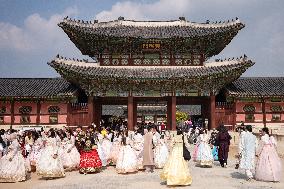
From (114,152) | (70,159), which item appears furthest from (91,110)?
(70,159)

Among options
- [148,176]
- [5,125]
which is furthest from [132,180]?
[5,125]

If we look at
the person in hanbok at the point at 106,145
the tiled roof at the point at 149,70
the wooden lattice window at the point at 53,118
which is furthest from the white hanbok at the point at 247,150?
the wooden lattice window at the point at 53,118

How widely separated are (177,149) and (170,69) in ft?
66.2

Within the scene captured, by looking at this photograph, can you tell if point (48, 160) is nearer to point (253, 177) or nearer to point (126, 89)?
point (253, 177)

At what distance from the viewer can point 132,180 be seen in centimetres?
1259

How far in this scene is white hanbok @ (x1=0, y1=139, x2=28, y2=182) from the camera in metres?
12.7

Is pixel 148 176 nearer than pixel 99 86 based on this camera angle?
Yes

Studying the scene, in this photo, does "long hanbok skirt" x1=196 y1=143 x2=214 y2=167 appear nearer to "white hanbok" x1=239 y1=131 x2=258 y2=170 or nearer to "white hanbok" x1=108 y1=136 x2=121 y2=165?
"white hanbok" x1=239 y1=131 x2=258 y2=170

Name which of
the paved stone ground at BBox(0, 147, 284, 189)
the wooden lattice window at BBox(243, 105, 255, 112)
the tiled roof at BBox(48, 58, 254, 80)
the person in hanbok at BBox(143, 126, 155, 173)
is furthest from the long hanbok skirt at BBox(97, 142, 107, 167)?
the wooden lattice window at BBox(243, 105, 255, 112)

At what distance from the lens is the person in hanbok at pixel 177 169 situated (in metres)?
11.4

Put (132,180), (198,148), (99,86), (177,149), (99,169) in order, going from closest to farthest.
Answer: (177,149) → (132,180) → (99,169) → (198,148) → (99,86)

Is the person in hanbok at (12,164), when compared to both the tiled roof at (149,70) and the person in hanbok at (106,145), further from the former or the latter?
the tiled roof at (149,70)

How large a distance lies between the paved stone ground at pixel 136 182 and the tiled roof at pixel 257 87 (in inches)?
695

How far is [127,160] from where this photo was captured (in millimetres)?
14320
